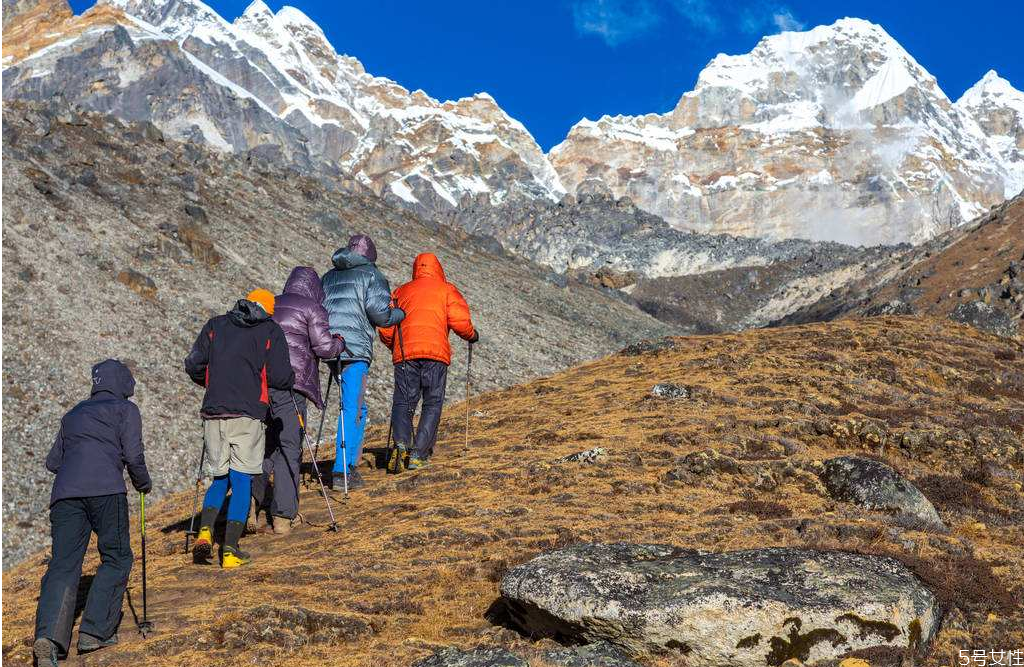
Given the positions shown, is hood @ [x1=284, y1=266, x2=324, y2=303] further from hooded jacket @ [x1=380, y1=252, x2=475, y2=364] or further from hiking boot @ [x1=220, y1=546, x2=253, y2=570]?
hiking boot @ [x1=220, y1=546, x2=253, y2=570]

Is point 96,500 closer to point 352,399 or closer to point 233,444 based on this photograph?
point 233,444

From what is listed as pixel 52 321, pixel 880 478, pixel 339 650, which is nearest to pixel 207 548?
pixel 339 650

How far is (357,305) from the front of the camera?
11.3 meters

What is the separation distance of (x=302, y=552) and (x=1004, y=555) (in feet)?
23.0

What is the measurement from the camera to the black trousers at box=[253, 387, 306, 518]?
32.3 feet

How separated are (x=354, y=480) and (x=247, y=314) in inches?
154

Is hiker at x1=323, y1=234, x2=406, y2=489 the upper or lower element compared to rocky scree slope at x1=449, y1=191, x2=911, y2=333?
lower

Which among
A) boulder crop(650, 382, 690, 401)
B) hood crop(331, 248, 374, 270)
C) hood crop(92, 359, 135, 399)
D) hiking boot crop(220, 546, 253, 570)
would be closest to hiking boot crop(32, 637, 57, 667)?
hood crop(92, 359, 135, 399)

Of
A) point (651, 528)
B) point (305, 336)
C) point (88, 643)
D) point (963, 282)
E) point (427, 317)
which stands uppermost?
point (963, 282)

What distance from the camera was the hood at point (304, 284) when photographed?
10547mm

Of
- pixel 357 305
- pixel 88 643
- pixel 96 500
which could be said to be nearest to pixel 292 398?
pixel 357 305

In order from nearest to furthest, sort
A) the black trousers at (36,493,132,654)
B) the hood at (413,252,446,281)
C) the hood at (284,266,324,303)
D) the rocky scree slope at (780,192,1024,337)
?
the black trousers at (36,493,132,654) → the hood at (284,266,324,303) → the hood at (413,252,446,281) → the rocky scree slope at (780,192,1024,337)

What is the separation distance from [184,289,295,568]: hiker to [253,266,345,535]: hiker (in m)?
0.90

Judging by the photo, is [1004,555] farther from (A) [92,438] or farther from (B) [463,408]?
(B) [463,408]
